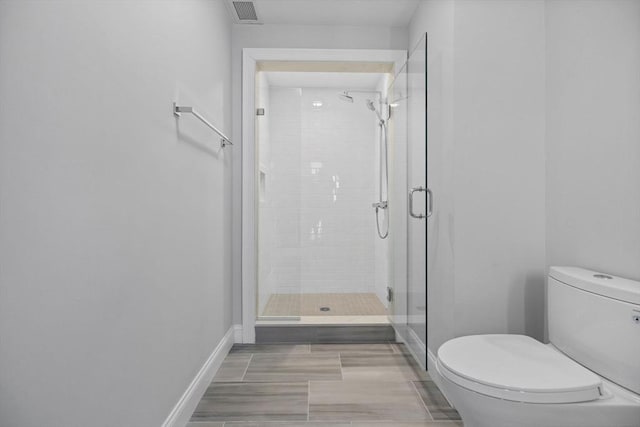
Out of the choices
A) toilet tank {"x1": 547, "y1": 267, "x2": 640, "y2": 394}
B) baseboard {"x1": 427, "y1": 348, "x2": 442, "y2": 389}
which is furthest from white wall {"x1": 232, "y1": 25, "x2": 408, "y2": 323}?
toilet tank {"x1": 547, "y1": 267, "x2": 640, "y2": 394}

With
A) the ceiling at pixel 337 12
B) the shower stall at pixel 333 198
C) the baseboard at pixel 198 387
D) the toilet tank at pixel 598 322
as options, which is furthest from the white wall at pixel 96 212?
the toilet tank at pixel 598 322

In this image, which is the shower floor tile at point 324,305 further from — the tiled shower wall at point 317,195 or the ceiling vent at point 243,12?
the ceiling vent at point 243,12

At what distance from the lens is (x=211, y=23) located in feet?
7.58

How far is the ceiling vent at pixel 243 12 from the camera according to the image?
2584 millimetres

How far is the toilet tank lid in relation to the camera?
1.34 metres

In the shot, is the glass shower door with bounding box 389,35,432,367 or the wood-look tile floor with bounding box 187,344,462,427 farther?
the glass shower door with bounding box 389,35,432,367

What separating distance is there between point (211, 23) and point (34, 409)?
2.13 meters

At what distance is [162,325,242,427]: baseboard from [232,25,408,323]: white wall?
1.14 ft

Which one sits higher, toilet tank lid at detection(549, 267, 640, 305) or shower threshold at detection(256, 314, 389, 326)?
toilet tank lid at detection(549, 267, 640, 305)

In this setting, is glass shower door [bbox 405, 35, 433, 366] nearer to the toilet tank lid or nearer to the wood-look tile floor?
the wood-look tile floor

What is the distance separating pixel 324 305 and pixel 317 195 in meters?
0.97

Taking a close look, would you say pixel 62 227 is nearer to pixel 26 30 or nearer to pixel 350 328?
pixel 26 30

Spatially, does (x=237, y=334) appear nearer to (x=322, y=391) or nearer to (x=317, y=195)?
(x=322, y=391)

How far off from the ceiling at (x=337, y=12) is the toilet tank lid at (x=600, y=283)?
1.95 metres
